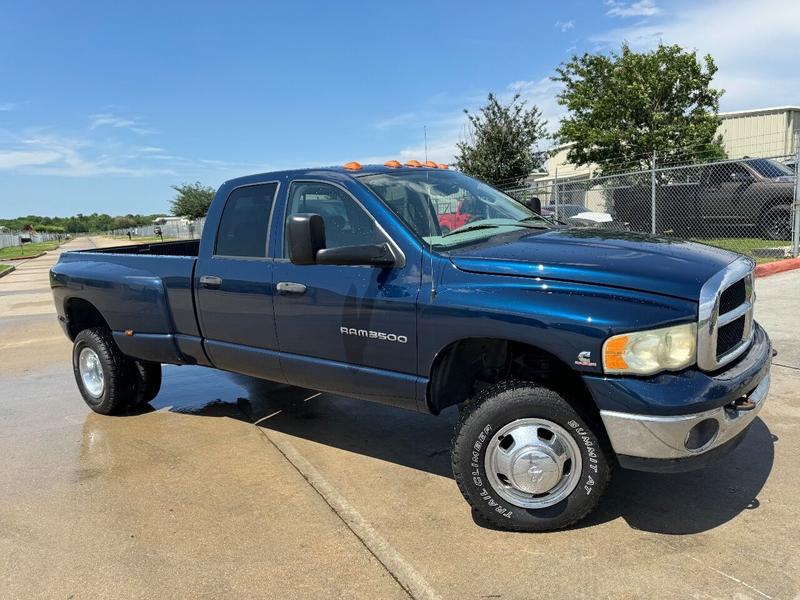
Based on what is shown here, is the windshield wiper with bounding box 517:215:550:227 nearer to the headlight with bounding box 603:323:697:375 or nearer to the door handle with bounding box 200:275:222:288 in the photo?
the headlight with bounding box 603:323:697:375

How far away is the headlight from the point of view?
8.73 ft

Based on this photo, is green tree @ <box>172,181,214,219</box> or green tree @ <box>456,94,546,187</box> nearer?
green tree @ <box>456,94,546,187</box>

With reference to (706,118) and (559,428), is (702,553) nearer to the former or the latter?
(559,428)

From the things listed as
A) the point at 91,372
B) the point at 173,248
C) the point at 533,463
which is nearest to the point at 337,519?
the point at 533,463

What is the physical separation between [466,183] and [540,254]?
1434 millimetres

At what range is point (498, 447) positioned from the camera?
308 centimetres

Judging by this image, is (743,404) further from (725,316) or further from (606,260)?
(606,260)

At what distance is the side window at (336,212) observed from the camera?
11.9 feet

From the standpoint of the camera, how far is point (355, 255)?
3.27m

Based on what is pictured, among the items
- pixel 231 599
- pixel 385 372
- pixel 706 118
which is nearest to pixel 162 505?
pixel 231 599

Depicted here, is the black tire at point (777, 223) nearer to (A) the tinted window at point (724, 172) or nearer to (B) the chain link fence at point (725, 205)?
(B) the chain link fence at point (725, 205)

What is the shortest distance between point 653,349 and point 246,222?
2.83 m

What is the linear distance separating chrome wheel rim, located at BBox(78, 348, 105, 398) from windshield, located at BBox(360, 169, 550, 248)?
3180 mm

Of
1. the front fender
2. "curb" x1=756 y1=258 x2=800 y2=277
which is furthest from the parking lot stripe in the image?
"curb" x1=756 y1=258 x2=800 y2=277
